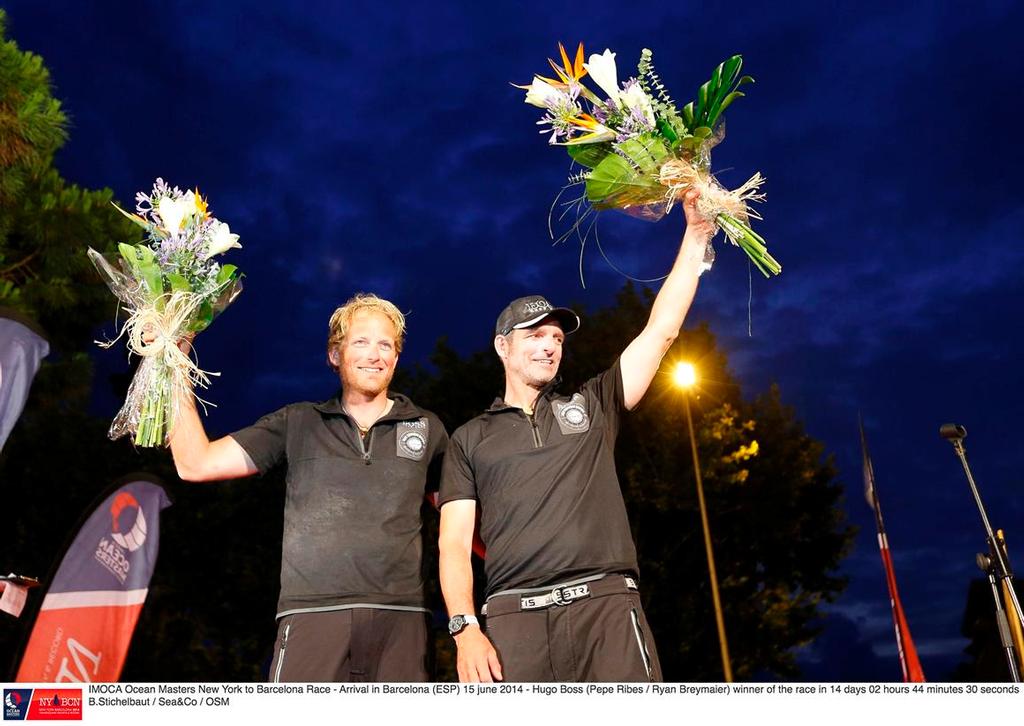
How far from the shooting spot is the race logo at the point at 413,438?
4543 mm

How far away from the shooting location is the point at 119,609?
791 cm

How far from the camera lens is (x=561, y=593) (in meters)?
3.87

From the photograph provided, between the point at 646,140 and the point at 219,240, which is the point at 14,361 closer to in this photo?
the point at 219,240

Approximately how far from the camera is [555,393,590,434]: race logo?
4.27 metres

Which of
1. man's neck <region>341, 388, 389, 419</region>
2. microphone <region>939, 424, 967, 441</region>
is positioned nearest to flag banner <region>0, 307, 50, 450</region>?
man's neck <region>341, 388, 389, 419</region>

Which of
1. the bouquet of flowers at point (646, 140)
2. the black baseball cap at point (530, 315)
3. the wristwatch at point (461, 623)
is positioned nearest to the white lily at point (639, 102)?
the bouquet of flowers at point (646, 140)

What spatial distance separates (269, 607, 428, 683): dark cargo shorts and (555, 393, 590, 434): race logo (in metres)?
1.11

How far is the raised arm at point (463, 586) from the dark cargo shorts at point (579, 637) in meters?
0.09

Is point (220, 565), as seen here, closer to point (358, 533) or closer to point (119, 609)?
point (119, 609)

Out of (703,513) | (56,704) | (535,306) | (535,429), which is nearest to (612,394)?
(535,429)

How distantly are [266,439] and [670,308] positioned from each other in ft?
6.75

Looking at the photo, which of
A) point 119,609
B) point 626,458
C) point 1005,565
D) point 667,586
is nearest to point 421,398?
point 626,458

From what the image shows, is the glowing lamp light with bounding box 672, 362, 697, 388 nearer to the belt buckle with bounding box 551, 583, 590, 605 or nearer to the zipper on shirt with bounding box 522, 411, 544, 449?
the zipper on shirt with bounding box 522, 411, 544, 449

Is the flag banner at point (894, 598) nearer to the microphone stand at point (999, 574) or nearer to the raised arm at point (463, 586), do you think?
the microphone stand at point (999, 574)
